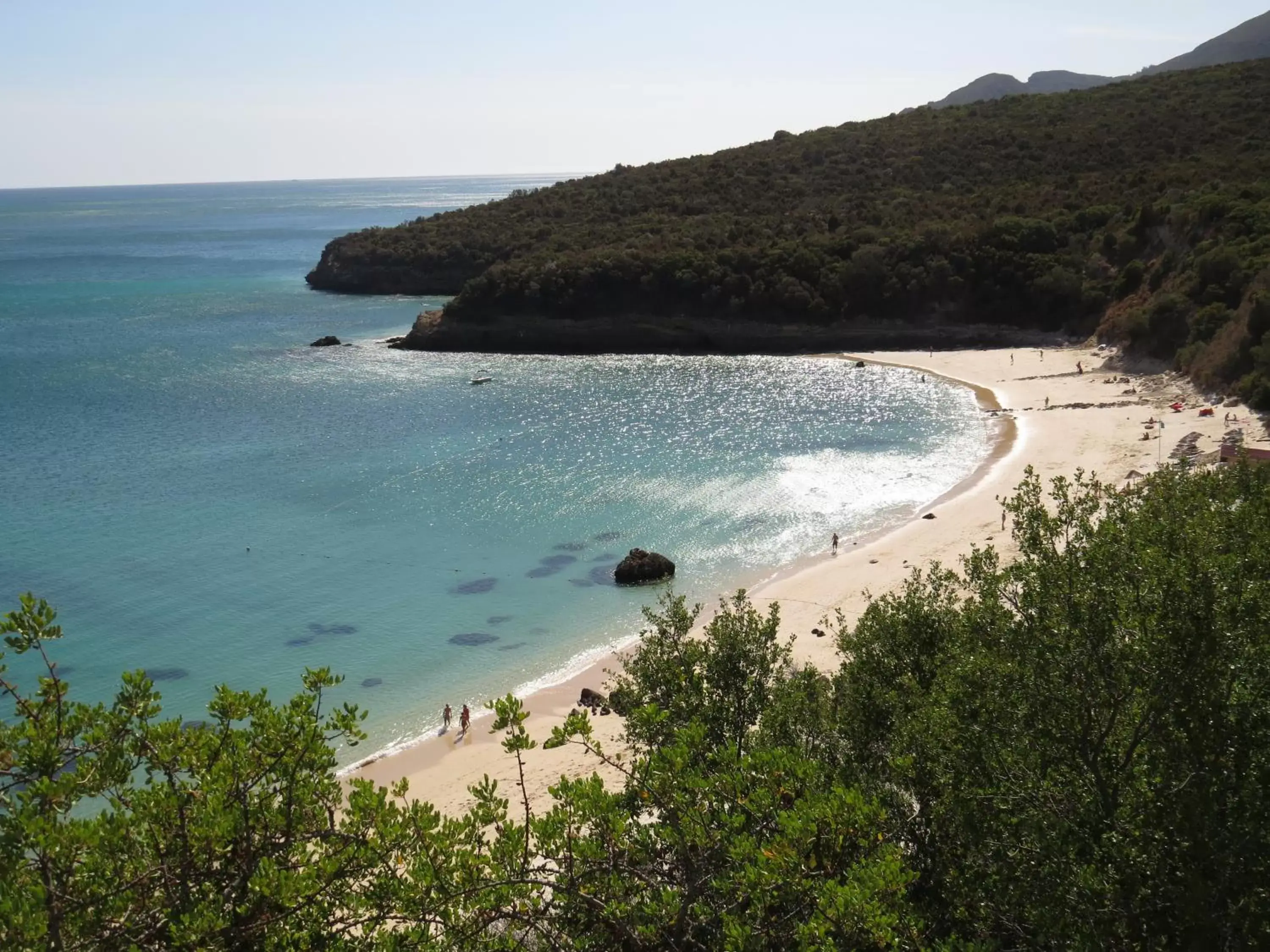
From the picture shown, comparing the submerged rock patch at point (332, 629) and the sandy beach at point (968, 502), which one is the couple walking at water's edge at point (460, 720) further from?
the submerged rock patch at point (332, 629)

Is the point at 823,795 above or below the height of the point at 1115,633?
below

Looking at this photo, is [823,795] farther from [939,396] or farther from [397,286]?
[397,286]

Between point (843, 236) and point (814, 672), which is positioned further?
point (843, 236)

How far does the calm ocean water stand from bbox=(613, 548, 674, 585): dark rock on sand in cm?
65

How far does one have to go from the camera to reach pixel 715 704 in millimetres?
15273

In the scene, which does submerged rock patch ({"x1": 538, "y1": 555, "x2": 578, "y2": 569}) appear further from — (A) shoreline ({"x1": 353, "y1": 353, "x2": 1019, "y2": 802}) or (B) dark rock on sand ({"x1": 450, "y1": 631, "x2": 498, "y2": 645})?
(A) shoreline ({"x1": 353, "y1": 353, "x2": 1019, "y2": 802})

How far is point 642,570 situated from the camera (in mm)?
34125

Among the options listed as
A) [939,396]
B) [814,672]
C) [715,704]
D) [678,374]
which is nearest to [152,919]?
[715,704]

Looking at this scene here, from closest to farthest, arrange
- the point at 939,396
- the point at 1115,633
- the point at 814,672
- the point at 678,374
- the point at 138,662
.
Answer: the point at 1115,633 → the point at 814,672 → the point at 138,662 → the point at 939,396 → the point at 678,374

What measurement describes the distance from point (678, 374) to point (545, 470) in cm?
2467

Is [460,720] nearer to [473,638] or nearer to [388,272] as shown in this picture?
[473,638]

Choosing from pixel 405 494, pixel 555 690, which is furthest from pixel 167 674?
pixel 405 494

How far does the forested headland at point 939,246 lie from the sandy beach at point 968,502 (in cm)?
352

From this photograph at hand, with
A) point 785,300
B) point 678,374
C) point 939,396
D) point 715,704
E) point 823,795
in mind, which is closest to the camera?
point 823,795
